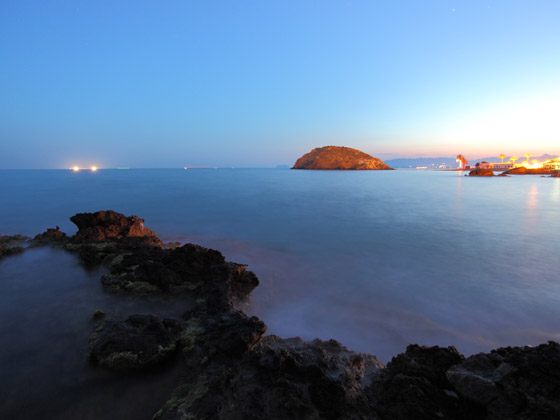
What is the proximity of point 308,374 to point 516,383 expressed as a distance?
1.90 meters

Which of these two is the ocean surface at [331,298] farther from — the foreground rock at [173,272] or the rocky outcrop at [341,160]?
the rocky outcrop at [341,160]

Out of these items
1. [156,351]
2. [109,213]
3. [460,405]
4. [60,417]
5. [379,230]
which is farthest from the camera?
[379,230]

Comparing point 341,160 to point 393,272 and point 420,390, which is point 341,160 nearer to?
point 393,272

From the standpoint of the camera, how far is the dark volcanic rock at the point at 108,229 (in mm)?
9469

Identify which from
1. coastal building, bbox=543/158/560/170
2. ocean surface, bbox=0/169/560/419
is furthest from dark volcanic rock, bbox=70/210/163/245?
coastal building, bbox=543/158/560/170

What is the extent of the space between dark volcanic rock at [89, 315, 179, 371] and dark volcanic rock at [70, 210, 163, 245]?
5.88 meters

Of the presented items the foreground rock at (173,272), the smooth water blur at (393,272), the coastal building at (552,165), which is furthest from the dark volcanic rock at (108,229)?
the coastal building at (552,165)

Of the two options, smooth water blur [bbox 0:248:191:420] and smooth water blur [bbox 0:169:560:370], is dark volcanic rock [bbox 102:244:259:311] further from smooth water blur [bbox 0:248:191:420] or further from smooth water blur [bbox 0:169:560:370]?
smooth water blur [bbox 0:169:560:370]

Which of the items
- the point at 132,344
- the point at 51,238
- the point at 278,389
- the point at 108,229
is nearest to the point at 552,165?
the point at 108,229

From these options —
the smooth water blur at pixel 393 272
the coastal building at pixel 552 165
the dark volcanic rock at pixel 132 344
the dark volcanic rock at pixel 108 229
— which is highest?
the coastal building at pixel 552 165

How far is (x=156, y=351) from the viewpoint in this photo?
3.72 m

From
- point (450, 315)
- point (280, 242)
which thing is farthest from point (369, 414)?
point (280, 242)

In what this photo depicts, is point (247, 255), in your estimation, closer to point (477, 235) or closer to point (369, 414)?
point (369, 414)

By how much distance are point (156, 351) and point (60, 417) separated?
1089mm
